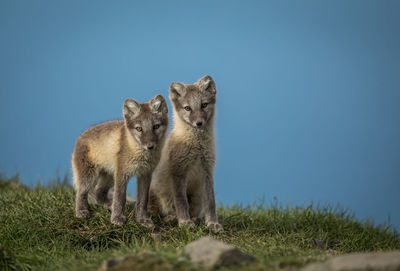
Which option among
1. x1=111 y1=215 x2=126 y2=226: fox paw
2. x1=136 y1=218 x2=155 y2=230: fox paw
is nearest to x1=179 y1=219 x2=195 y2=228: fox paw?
x1=136 y1=218 x2=155 y2=230: fox paw

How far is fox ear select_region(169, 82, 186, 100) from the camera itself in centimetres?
549

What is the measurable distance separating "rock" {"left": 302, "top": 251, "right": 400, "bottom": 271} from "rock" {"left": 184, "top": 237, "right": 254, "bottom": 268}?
48 centimetres

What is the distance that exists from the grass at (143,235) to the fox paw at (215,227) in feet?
0.30

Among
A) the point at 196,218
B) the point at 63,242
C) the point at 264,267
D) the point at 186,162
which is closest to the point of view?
the point at 264,267

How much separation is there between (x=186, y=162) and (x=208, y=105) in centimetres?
74

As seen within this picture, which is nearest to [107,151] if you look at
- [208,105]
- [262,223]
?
[208,105]

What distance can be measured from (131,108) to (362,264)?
9.94 feet

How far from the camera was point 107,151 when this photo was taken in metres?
5.39

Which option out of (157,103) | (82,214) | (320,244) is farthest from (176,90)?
(320,244)

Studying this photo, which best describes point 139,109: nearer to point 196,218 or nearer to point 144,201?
point 144,201

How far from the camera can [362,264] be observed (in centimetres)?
280

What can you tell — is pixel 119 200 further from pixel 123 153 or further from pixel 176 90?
pixel 176 90

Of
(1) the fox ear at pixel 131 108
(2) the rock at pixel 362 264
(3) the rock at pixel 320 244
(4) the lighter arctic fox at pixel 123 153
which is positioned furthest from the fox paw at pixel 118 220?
(2) the rock at pixel 362 264

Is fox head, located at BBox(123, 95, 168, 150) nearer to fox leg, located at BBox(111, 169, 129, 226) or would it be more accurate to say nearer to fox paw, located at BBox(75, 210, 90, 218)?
fox leg, located at BBox(111, 169, 129, 226)
